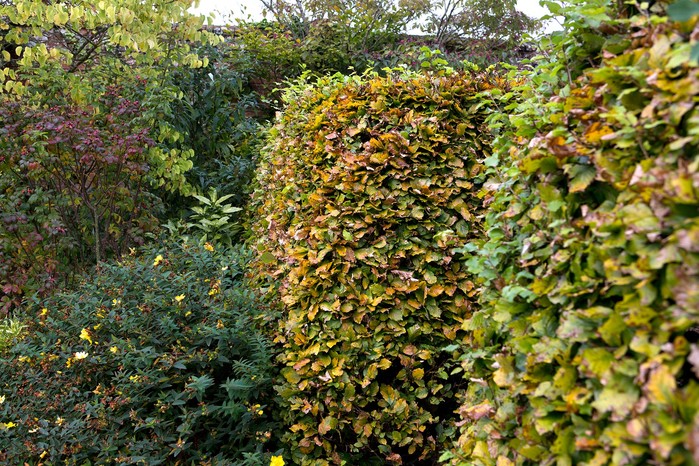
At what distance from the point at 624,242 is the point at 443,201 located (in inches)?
78.3

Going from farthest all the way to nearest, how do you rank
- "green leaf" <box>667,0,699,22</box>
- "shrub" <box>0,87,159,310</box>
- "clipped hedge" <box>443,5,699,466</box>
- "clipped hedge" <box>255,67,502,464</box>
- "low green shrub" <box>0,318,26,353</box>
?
"shrub" <box>0,87,159,310</box>
"low green shrub" <box>0,318,26,353</box>
"clipped hedge" <box>255,67,502,464</box>
"clipped hedge" <box>443,5,699,466</box>
"green leaf" <box>667,0,699,22</box>

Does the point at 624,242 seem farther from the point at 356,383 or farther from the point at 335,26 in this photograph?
the point at 335,26

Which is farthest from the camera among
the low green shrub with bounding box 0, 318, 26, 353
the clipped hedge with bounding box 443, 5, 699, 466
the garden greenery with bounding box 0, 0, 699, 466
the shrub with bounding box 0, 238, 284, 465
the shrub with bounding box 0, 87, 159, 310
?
the shrub with bounding box 0, 87, 159, 310

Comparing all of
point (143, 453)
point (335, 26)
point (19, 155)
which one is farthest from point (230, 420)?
point (335, 26)

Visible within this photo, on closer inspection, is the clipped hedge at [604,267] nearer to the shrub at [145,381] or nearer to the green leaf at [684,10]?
the green leaf at [684,10]

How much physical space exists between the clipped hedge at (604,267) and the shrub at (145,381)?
1.58 m

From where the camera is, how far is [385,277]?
3.18 m

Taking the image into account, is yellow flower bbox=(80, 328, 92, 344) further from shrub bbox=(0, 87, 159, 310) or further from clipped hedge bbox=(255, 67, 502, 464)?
shrub bbox=(0, 87, 159, 310)

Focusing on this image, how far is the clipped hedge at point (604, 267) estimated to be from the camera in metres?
1.11

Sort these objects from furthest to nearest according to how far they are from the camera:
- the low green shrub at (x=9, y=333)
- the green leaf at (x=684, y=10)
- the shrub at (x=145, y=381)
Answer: the low green shrub at (x=9, y=333)
the shrub at (x=145, y=381)
the green leaf at (x=684, y=10)

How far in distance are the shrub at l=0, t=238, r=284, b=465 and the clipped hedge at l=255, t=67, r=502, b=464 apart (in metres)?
0.26

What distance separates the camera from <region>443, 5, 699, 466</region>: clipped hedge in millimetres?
1109

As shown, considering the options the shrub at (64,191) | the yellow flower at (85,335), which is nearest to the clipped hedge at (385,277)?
the yellow flower at (85,335)

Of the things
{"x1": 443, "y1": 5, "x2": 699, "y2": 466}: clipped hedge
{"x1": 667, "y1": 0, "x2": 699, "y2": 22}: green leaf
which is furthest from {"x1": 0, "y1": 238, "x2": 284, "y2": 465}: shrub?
{"x1": 667, "y1": 0, "x2": 699, "y2": 22}: green leaf
